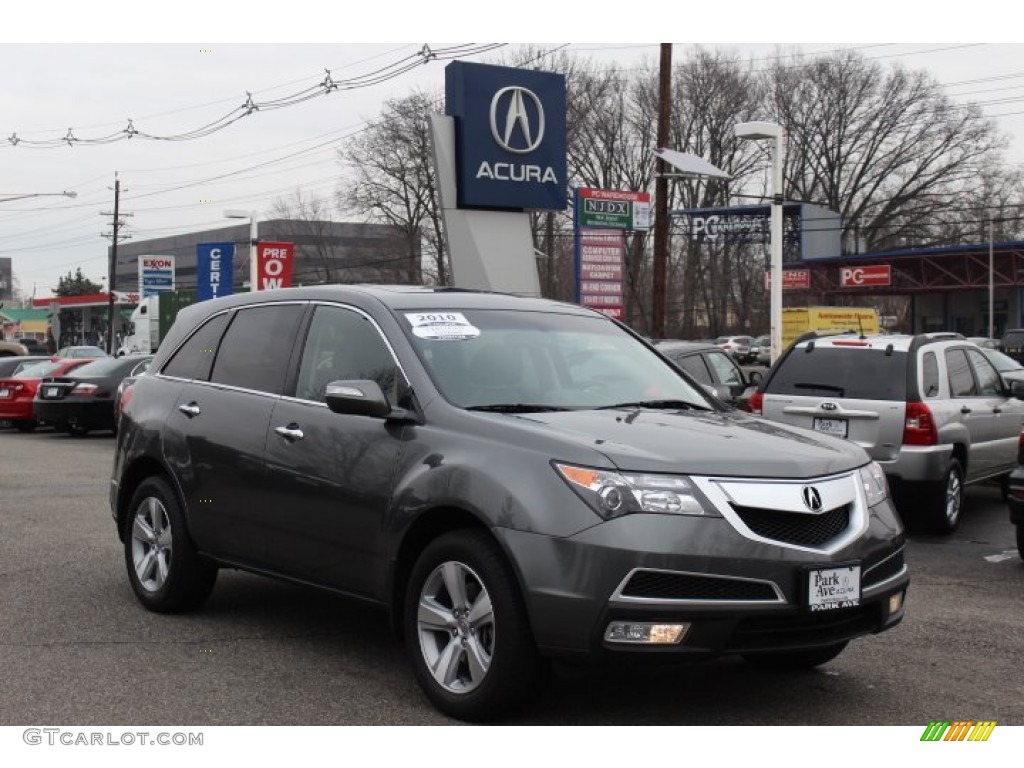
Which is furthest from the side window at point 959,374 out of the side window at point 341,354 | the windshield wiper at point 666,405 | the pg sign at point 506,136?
the pg sign at point 506,136

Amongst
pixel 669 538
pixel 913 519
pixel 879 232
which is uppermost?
pixel 879 232

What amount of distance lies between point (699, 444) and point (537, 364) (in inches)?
46.8

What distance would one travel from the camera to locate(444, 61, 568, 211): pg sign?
19.1 meters

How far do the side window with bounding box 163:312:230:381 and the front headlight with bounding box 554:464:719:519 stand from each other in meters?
3.05

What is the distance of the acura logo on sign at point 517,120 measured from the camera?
63.5 feet

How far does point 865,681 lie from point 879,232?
70.7 m

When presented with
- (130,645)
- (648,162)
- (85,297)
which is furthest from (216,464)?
(85,297)

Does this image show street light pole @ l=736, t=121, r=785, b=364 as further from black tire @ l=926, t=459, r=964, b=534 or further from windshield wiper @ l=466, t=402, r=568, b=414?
windshield wiper @ l=466, t=402, r=568, b=414

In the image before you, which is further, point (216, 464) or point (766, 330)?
point (766, 330)

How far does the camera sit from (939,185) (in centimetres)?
7119

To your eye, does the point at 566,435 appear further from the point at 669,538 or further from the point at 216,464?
the point at 216,464

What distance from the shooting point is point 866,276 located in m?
62.4

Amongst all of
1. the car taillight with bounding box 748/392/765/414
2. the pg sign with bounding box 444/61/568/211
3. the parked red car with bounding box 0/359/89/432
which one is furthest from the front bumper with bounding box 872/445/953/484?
the parked red car with bounding box 0/359/89/432

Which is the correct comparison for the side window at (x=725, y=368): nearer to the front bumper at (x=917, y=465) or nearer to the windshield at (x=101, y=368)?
the front bumper at (x=917, y=465)
